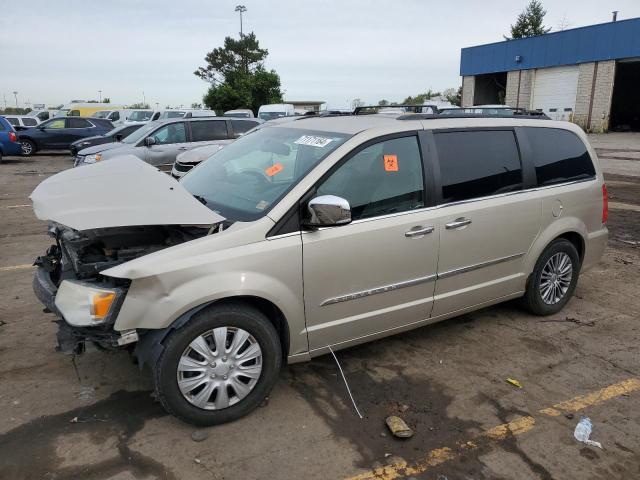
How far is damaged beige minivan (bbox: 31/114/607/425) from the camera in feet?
9.44

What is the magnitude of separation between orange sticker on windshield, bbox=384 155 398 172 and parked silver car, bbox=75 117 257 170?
8.88m

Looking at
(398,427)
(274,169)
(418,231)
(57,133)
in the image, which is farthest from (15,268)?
(57,133)

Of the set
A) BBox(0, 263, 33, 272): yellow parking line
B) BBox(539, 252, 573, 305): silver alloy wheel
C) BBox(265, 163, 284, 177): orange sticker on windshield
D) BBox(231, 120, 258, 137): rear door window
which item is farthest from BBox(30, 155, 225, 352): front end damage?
BBox(231, 120, 258, 137): rear door window

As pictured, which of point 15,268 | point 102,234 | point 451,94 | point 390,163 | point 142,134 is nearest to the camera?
point 102,234

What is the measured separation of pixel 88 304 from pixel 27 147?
20741mm

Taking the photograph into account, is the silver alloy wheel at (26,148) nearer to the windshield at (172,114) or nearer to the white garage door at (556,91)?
the windshield at (172,114)

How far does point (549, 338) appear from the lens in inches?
170

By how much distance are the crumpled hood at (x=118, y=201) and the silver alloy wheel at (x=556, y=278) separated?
3.07 meters

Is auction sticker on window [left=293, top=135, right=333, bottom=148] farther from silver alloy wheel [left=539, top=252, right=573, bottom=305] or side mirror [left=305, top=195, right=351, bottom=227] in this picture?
silver alloy wheel [left=539, top=252, right=573, bottom=305]

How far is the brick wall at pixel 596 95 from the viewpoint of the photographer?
29875mm

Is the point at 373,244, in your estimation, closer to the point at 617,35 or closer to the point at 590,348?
the point at 590,348

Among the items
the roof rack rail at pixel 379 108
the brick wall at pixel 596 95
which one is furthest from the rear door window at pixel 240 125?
the brick wall at pixel 596 95

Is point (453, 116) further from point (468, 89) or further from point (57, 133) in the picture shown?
point (468, 89)

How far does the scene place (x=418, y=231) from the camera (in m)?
3.57
